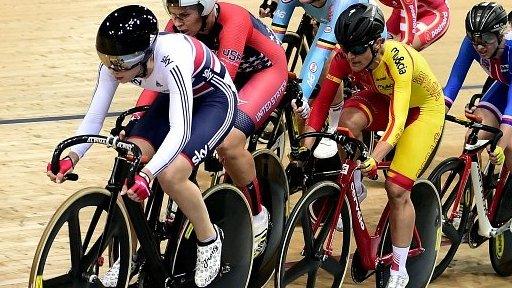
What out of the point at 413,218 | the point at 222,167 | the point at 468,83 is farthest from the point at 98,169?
the point at 468,83

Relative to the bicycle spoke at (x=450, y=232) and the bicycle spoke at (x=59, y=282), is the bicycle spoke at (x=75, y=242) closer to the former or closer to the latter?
the bicycle spoke at (x=59, y=282)

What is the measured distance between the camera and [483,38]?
605cm

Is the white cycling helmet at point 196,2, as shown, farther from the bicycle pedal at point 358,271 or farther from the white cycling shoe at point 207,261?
the bicycle pedal at point 358,271

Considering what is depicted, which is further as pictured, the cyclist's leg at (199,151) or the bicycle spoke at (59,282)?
the cyclist's leg at (199,151)

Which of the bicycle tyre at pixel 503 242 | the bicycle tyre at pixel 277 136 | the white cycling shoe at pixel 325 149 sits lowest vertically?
the bicycle tyre at pixel 277 136

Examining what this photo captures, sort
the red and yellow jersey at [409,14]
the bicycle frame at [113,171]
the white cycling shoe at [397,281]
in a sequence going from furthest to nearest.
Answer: the red and yellow jersey at [409,14], the white cycling shoe at [397,281], the bicycle frame at [113,171]

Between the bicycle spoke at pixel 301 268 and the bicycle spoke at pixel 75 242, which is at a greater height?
the bicycle spoke at pixel 75 242

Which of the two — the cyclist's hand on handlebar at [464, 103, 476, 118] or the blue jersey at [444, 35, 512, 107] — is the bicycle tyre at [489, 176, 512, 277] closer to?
the cyclist's hand on handlebar at [464, 103, 476, 118]

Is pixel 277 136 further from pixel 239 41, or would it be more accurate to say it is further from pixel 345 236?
pixel 345 236

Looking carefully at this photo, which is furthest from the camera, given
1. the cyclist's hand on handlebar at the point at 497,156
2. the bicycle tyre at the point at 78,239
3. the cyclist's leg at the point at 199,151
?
the cyclist's hand on handlebar at the point at 497,156

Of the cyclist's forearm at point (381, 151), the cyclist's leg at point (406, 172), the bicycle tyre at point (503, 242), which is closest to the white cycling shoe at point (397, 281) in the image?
the cyclist's leg at point (406, 172)

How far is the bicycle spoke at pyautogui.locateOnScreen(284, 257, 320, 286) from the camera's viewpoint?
517 centimetres

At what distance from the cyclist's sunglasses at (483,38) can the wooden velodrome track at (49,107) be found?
1.10 metres

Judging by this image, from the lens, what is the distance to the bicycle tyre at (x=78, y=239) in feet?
14.5
